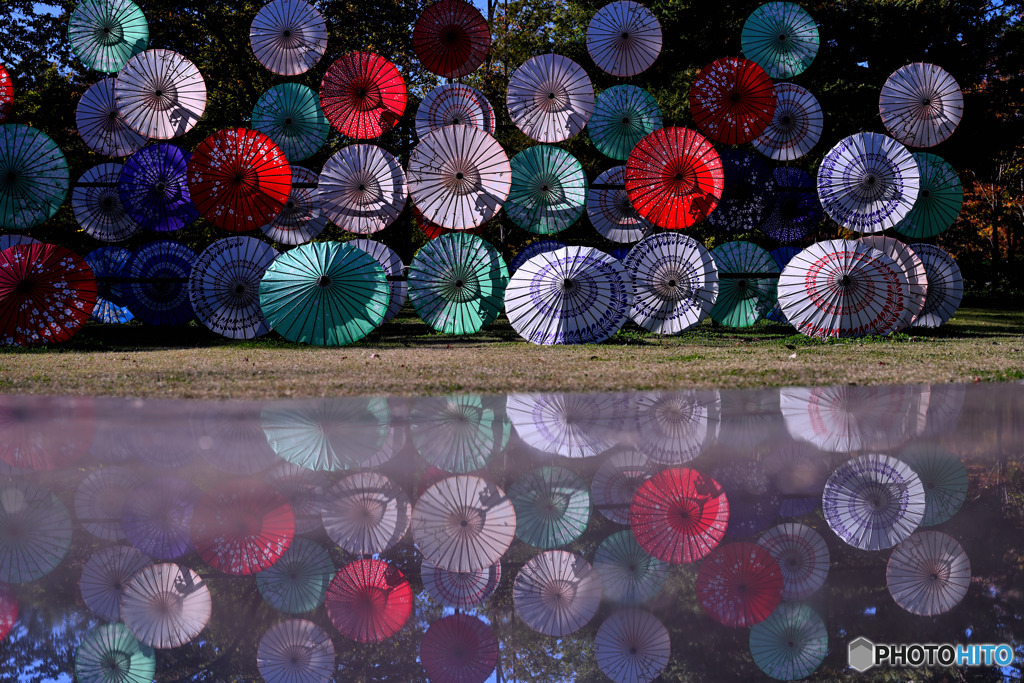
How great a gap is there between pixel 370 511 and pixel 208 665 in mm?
1704

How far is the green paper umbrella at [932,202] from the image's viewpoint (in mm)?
17969

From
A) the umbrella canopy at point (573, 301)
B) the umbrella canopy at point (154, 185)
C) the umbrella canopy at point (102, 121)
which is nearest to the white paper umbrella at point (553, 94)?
the umbrella canopy at point (573, 301)

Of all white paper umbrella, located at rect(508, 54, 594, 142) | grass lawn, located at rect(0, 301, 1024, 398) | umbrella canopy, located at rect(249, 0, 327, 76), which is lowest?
grass lawn, located at rect(0, 301, 1024, 398)

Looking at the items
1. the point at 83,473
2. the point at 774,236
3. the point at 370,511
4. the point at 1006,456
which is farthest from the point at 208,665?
the point at 774,236

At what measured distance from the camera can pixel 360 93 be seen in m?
18.4

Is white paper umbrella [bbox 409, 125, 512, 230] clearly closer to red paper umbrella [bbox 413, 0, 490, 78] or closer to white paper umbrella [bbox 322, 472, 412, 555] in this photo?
red paper umbrella [bbox 413, 0, 490, 78]

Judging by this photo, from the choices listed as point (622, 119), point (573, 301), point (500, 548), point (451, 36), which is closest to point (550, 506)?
point (500, 548)

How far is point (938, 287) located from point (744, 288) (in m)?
3.82

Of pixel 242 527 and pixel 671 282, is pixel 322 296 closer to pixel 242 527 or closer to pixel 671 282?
pixel 671 282

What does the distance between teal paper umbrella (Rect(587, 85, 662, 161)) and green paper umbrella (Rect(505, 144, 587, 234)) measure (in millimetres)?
1540

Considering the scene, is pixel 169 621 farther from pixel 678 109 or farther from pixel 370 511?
pixel 678 109

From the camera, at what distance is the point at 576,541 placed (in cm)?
453

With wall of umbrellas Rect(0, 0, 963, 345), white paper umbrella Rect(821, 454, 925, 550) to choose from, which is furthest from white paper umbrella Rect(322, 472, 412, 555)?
wall of umbrellas Rect(0, 0, 963, 345)

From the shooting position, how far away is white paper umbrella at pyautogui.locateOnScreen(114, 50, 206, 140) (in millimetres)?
18031
